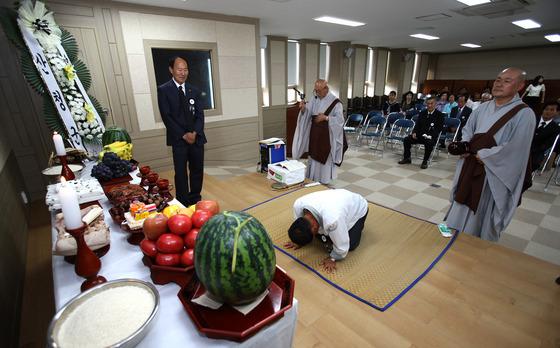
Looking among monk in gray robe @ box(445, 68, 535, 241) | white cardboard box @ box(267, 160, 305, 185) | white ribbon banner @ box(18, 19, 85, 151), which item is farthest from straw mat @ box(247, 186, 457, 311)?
white ribbon banner @ box(18, 19, 85, 151)

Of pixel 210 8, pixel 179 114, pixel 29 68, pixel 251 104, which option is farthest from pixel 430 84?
pixel 29 68

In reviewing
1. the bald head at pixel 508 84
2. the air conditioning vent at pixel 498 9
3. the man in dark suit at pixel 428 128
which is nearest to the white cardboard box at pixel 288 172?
the bald head at pixel 508 84

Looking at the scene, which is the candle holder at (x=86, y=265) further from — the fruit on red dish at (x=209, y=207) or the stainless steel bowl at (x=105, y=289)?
the fruit on red dish at (x=209, y=207)

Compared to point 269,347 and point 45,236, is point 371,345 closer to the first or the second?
point 269,347

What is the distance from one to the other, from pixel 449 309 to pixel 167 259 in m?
1.56

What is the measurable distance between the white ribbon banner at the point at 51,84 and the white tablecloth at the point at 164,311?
6.63ft

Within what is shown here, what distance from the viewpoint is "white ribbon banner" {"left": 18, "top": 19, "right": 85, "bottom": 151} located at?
7.66 ft

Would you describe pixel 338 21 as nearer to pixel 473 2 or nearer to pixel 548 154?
pixel 473 2

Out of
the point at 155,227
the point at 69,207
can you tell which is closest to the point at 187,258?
the point at 155,227

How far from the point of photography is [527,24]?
5.62 metres

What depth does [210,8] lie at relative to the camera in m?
3.91

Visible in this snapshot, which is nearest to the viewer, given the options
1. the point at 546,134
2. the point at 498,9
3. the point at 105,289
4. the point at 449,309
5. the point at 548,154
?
the point at 105,289

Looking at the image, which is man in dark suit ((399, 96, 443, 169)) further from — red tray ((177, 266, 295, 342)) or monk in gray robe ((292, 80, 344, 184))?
red tray ((177, 266, 295, 342))

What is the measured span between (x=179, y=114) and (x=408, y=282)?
96.3 inches
